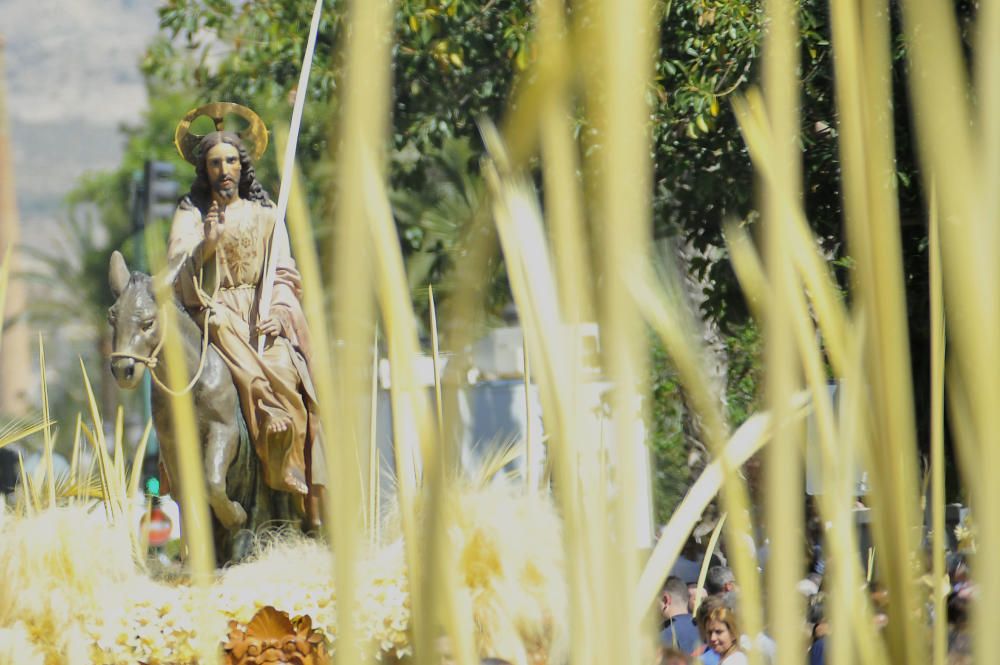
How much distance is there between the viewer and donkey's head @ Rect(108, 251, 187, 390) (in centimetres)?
580

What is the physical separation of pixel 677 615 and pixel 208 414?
2268 millimetres

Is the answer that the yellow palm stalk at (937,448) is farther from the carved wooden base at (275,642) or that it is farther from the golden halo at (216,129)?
the golden halo at (216,129)

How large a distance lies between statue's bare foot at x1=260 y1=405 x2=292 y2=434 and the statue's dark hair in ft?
3.16

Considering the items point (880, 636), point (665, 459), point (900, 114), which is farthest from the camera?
point (665, 459)

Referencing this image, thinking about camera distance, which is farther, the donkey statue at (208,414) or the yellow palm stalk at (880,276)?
the donkey statue at (208,414)

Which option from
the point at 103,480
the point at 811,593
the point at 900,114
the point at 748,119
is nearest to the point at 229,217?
the point at 103,480

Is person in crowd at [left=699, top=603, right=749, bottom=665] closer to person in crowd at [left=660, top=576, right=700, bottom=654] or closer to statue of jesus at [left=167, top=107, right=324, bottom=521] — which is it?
person in crowd at [left=660, top=576, right=700, bottom=654]

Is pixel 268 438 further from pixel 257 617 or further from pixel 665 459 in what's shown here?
pixel 665 459

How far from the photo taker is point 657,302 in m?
0.99

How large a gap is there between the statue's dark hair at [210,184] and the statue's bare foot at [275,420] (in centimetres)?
96

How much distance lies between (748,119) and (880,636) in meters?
0.35

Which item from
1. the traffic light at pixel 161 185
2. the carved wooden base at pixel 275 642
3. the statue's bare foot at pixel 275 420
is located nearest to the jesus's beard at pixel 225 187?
the statue's bare foot at pixel 275 420

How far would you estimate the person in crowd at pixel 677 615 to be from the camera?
14.9ft

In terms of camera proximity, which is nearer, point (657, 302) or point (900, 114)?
point (657, 302)
